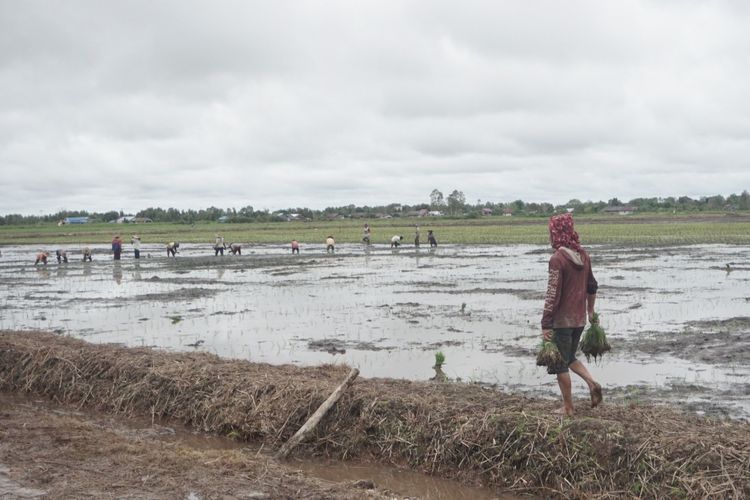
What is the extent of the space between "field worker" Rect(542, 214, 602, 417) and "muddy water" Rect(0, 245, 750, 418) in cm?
251

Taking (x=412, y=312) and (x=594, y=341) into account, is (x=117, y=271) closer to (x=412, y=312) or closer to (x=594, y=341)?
(x=412, y=312)

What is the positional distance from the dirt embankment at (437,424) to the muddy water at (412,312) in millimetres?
2032

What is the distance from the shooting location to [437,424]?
709cm

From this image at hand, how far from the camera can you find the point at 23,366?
428 inches

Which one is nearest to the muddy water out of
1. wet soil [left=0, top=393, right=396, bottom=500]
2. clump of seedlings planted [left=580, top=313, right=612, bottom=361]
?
clump of seedlings planted [left=580, top=313, right=612, bottom=361]

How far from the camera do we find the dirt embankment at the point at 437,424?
590 cm

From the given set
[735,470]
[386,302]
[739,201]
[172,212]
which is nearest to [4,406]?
[735,470]

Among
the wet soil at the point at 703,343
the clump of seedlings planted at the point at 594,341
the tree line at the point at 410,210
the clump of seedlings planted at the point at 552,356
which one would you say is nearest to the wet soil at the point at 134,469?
the clump of seedlings planted at the point at 552,356

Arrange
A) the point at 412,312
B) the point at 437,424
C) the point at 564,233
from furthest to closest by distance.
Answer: the point at 412,312, the point at 437,424, the point at 564,233

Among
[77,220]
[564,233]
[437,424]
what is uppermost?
[77,220]

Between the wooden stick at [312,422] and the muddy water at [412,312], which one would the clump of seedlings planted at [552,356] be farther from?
the muddy water at [412,312]

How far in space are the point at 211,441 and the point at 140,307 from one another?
12397 mm

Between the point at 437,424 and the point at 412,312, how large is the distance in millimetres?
9860

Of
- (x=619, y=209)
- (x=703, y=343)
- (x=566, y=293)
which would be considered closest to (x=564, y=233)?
(x=566, y=293)
